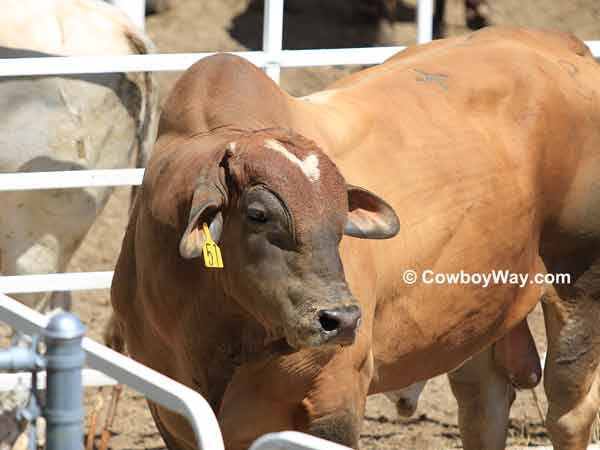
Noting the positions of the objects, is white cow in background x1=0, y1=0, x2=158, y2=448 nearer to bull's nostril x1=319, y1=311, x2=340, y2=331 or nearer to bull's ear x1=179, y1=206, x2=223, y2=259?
bull's ear x1=179, y1=206, x2=223, y2=259

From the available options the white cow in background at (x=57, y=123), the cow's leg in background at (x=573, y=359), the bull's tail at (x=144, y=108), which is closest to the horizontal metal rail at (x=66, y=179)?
the white cow in background at (x=57, y=123)

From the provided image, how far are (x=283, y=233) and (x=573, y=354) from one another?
1750 mm

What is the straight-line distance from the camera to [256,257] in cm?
333

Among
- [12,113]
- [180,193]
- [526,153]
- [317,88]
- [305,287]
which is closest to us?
[305,287]

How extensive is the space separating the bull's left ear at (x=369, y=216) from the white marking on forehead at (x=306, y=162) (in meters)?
0.18

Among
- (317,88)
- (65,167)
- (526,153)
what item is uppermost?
(526,153)

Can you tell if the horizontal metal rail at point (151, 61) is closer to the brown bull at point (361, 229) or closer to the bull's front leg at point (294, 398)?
the brown bull at point (361, 229)

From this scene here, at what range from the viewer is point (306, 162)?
3312mm

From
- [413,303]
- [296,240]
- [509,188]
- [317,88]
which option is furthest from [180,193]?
[317,88]

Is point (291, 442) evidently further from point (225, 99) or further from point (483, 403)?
point (483, 403)

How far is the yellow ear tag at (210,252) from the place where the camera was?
330 centimetres

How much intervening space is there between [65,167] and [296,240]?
6.80 ft

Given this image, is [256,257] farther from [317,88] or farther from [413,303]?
[317,88]

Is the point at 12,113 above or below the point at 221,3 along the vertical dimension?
above
